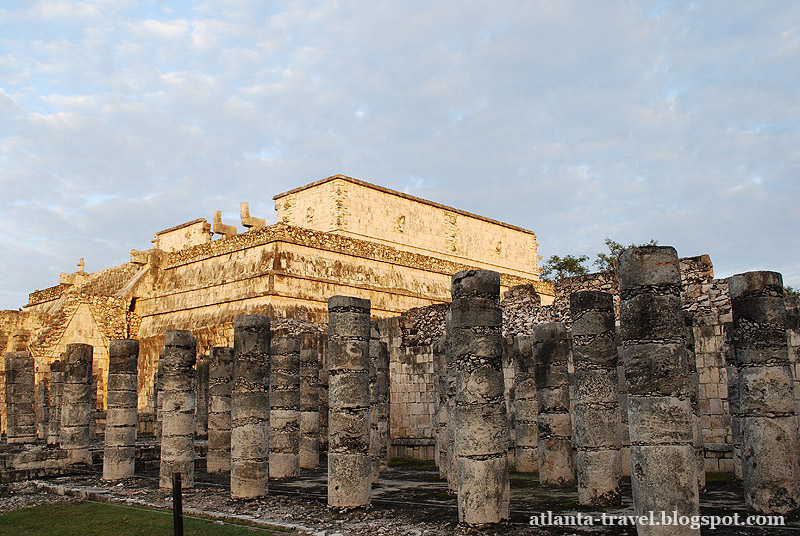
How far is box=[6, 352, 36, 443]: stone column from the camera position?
21.1m

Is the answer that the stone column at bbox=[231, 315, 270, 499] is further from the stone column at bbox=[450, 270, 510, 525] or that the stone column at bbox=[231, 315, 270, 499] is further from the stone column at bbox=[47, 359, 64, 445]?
the stone column at bbox=[47, 359, 64, 445]

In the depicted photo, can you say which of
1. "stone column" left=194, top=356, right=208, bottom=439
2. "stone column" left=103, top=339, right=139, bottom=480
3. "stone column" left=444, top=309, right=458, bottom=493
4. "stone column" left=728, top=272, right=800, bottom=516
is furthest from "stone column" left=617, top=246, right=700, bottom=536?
"stone column" left=194, top=356, right=208, bottom=439

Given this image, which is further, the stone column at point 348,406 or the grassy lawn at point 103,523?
the stone column at point 348,406

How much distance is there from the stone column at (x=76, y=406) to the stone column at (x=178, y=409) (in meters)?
4.32

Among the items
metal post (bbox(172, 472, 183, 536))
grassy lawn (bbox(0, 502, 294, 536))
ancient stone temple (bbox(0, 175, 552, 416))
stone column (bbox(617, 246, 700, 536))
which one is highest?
ancient stone temple (bbox(0, 175, 552, 416))

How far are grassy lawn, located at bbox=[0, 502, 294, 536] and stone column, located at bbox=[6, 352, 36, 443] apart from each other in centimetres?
1229

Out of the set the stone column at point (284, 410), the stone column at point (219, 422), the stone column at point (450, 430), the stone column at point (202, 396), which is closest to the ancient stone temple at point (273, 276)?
the stone column at point (202, 396)

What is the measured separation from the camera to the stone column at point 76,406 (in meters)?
15.3

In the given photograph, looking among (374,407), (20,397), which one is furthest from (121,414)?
(20,397)

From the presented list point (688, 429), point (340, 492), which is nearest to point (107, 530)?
point (340, 492)

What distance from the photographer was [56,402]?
20516 millimetres

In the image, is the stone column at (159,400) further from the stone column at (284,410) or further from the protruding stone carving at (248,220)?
the protruding stone carving at (248,220)

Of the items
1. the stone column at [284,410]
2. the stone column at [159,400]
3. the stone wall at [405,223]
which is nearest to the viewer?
Answer: the stone column at [159,400]

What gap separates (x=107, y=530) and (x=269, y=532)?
2376 millimetres
